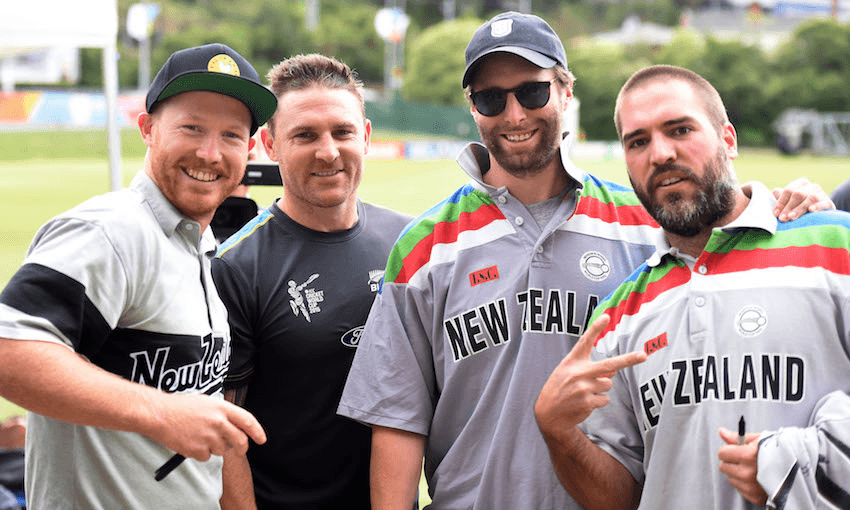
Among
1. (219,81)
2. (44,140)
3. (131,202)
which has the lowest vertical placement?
(131,202)

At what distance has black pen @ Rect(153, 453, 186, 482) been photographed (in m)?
2.40

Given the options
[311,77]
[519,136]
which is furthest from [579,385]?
[311,77]

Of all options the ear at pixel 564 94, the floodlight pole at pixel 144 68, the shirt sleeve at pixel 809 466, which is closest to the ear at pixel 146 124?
the ear at pixel 564 94

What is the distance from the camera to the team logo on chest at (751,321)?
7.86 ft

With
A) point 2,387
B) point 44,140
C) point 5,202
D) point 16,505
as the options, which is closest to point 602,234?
point 2,387

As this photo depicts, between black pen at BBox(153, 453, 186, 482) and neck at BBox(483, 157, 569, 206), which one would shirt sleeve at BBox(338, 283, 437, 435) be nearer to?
neck at BBox(483, 157, 569, 206)

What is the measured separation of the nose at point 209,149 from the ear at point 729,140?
162 cm

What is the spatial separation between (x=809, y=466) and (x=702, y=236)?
2.57ft

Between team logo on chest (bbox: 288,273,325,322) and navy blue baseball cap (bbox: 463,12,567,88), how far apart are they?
977 millimetres

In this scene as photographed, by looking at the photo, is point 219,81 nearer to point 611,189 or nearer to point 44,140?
point 611,189

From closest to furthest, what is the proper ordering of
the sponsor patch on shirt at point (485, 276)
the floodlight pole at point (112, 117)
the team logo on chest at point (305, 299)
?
the sponsor patch on shirt at point (485, 276) < the team logo on chest at point (305, 299) < the floodlight pole at point (112, 117)

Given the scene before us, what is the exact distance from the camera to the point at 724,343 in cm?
243

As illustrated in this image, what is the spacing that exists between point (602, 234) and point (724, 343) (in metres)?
0.64

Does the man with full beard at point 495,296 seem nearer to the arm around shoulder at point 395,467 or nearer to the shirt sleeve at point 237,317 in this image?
the arm around shoulder at point 395,467
